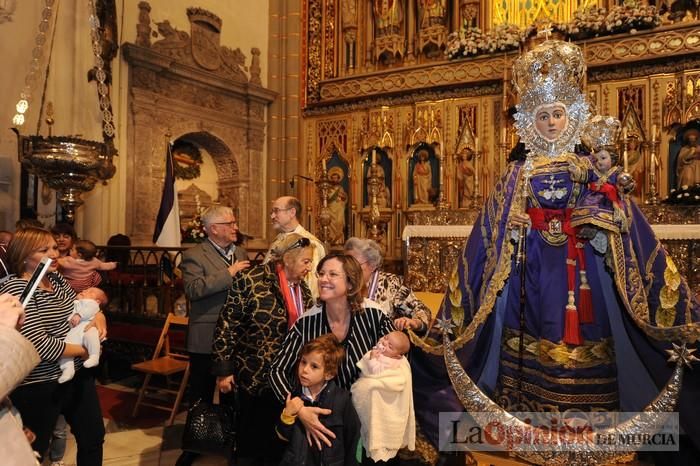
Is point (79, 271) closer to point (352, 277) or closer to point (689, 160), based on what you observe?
point (352, 277)

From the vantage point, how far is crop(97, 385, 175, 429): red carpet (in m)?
5.01

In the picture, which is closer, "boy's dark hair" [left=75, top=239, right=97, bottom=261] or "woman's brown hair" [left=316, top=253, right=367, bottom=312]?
"woman's brown hair" [left=316, top=253, right=367, bottom=312]

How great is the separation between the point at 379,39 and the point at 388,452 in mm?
10699

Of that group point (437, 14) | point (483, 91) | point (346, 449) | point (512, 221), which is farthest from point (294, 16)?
point (346, 449)

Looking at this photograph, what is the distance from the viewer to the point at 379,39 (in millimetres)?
11969

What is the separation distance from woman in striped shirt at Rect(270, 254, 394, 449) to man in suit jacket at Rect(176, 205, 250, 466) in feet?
3.69

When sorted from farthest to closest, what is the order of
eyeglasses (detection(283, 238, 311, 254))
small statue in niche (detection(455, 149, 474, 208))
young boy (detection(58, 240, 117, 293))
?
small statue in niche (detection(455, 149, 474, 208)) < young boy (detection(58, 240, 117, 293)) < eyeglasses (detection(283, 238, 311, 254))

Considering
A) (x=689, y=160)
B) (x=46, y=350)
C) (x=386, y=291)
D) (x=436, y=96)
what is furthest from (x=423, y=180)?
(x=46, y=350)

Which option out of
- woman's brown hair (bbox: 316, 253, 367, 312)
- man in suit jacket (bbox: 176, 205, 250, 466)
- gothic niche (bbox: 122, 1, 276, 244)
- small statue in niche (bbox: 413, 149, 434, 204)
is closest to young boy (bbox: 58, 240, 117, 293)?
man in suit jacket (bbox: 176, 205, 250, 466)

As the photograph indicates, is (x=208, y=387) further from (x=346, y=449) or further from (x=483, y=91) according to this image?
(x=483, y=91)

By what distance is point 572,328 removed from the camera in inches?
125

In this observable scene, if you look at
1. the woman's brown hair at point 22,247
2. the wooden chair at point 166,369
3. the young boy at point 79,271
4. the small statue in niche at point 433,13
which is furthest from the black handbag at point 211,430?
the small statue in niche at point 433,13

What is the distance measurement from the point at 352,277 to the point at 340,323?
0.90ft

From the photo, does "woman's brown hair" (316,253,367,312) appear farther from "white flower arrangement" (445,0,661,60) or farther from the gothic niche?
"white flower arrangement" (445,0,661,60)
